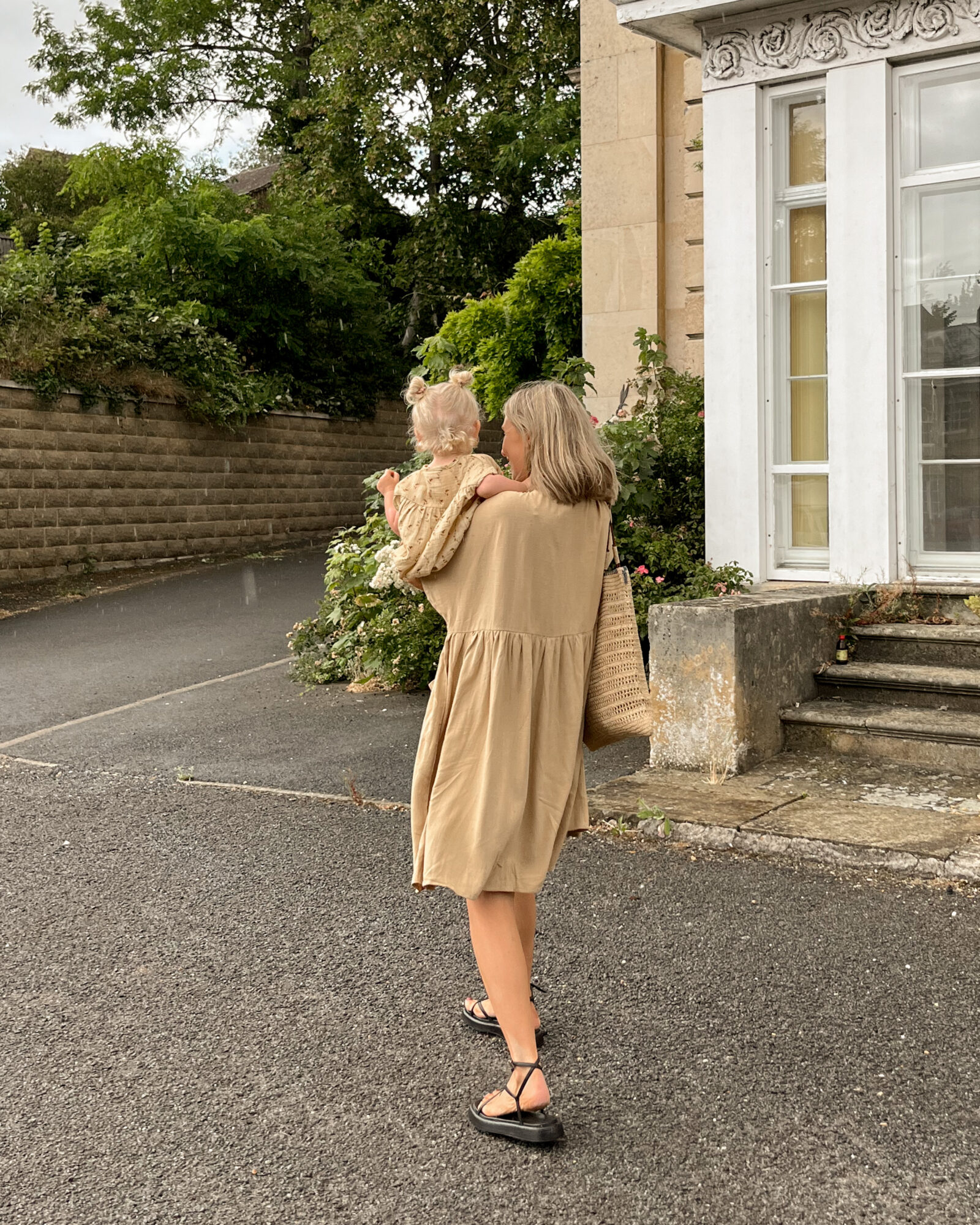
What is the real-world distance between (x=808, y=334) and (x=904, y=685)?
237 cm

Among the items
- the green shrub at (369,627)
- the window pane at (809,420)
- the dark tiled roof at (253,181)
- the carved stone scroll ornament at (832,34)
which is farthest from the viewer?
the dark tiled roof at (253,181)

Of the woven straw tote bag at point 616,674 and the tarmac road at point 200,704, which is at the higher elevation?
the woven straw tote bag at point 616,674

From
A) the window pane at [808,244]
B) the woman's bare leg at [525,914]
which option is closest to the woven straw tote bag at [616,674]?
the woman's bare leg at [525,914]

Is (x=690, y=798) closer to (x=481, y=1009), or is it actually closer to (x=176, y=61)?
(x=481, y=1009)

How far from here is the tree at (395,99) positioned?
73.8 feet

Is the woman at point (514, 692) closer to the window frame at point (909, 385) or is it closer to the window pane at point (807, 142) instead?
the window frame at point (909, 385)

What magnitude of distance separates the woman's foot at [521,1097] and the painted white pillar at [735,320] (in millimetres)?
5078

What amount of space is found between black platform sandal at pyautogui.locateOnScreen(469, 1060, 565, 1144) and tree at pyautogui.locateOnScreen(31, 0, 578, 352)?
17.8m

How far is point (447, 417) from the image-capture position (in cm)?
320

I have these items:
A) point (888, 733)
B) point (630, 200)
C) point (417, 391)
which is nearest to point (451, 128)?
point (630, 200)

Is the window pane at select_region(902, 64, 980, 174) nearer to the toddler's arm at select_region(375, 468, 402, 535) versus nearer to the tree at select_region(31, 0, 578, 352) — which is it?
the toddler's arm at select_region(375, 468, 402, 535)

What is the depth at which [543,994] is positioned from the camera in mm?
3807

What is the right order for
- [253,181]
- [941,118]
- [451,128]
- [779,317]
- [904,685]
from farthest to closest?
1. [253,181]
2. [451,128]
3. [779,317]
4. [941,118]
5. [904,685]

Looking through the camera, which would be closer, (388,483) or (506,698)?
(506,698)
